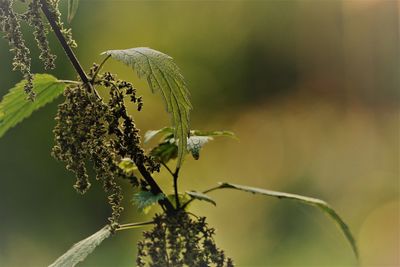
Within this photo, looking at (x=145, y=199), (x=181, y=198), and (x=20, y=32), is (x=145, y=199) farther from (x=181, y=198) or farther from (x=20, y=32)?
(x=20, y=32)

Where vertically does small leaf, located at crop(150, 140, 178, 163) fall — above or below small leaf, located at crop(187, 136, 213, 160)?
below

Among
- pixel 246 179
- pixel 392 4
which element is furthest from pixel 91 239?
pixel 392 4

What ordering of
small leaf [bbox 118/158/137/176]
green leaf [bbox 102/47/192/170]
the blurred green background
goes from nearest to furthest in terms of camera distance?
green leaf [bbox 102/47/192/170] → small leaf [bbox 118/158/137/176] → the blurred green background

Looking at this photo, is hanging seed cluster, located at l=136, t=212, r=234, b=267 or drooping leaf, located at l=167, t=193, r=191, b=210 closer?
hanging seed cluster, located at l=136, t=212, r=234, b=267

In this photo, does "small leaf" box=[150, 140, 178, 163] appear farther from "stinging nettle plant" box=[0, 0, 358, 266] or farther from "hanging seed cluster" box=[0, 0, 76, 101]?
"hanging seed cluster" box=[0, 0, 76, 101]

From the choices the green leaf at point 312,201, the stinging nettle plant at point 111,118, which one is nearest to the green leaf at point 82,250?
the stinging nettle plant at point 111,118

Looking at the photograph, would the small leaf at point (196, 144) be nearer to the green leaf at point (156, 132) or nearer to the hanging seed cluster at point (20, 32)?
the green leaf at point (156, 132)

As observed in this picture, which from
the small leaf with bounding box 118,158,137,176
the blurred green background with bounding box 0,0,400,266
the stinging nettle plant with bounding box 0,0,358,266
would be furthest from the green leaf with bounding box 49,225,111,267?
the blurred green background with bounding box 0,0,400,266

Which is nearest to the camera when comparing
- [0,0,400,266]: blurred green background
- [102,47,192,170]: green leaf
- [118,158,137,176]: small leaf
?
[102,47,192,170]: green leaf
